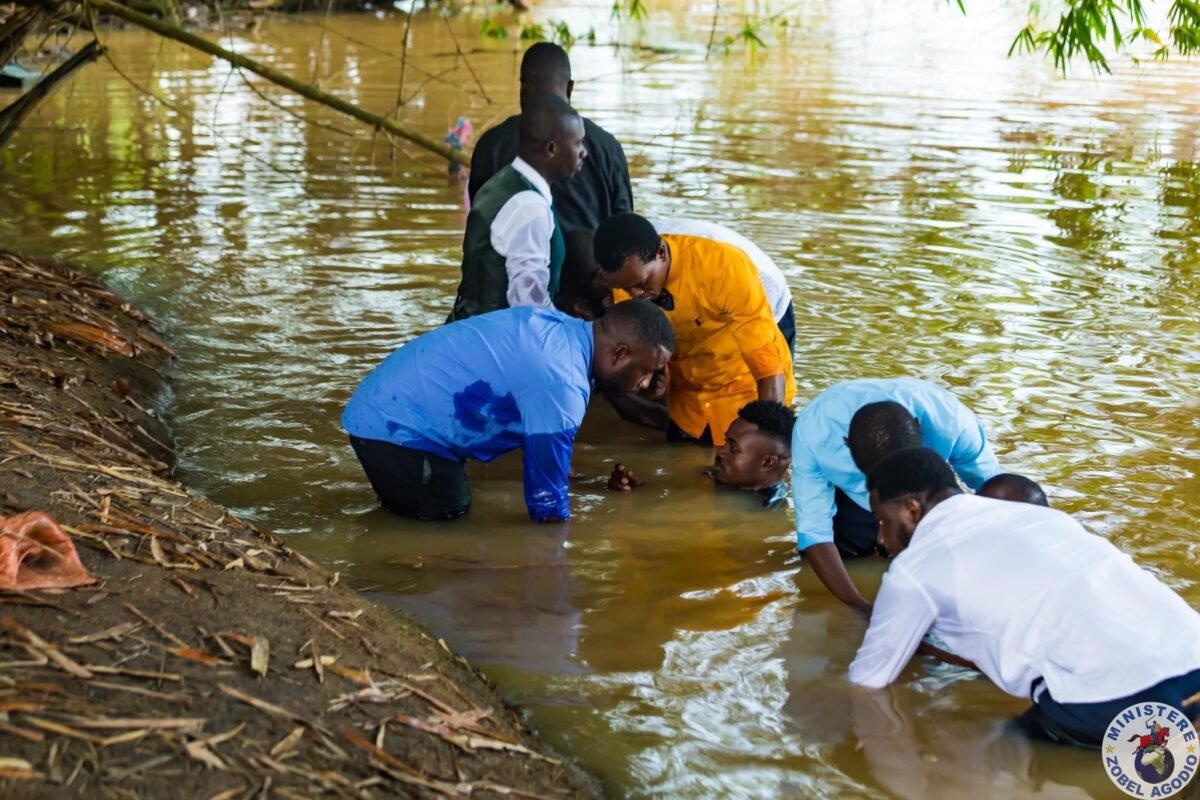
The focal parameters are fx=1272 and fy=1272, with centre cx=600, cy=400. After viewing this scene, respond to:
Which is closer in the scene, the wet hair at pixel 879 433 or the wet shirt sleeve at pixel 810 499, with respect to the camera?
the wet hair at pixel 879 433

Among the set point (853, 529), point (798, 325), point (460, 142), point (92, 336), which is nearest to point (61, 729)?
point (853, 529)

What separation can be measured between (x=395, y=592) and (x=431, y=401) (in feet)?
2.65

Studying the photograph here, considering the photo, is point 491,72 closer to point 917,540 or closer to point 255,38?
point 255,38

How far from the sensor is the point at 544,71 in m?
6.34

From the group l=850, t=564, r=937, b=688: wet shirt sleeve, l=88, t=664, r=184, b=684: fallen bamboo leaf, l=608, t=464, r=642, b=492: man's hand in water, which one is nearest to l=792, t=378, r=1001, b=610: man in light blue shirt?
l=850, t=564, r=937, b=688: wet shirt sleeve

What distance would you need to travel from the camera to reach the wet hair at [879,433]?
397 centimetres

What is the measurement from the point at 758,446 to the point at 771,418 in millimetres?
125

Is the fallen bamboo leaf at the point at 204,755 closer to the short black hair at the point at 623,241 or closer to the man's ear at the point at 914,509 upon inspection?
the man's ear at the point at 914,509

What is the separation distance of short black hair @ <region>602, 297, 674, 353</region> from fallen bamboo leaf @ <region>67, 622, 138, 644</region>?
87.8 inches

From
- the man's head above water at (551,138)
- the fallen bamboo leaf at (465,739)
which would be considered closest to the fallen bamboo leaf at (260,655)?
the fallen bamboo leaf at (465,739)

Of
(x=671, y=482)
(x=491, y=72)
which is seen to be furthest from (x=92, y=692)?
(x=491, y=72)

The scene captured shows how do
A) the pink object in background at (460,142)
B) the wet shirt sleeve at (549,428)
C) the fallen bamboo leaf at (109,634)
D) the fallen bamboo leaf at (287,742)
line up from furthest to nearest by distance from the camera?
the pink object in background at (460,142)
the wet shirt sleeve at (549,428)
the fallen bamboo leaf at (109,634)
the fallen bamboo leaf at (287,742)

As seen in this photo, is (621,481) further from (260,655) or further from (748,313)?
(260,655)

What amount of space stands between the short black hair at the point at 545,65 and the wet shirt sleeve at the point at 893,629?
3643 mm
